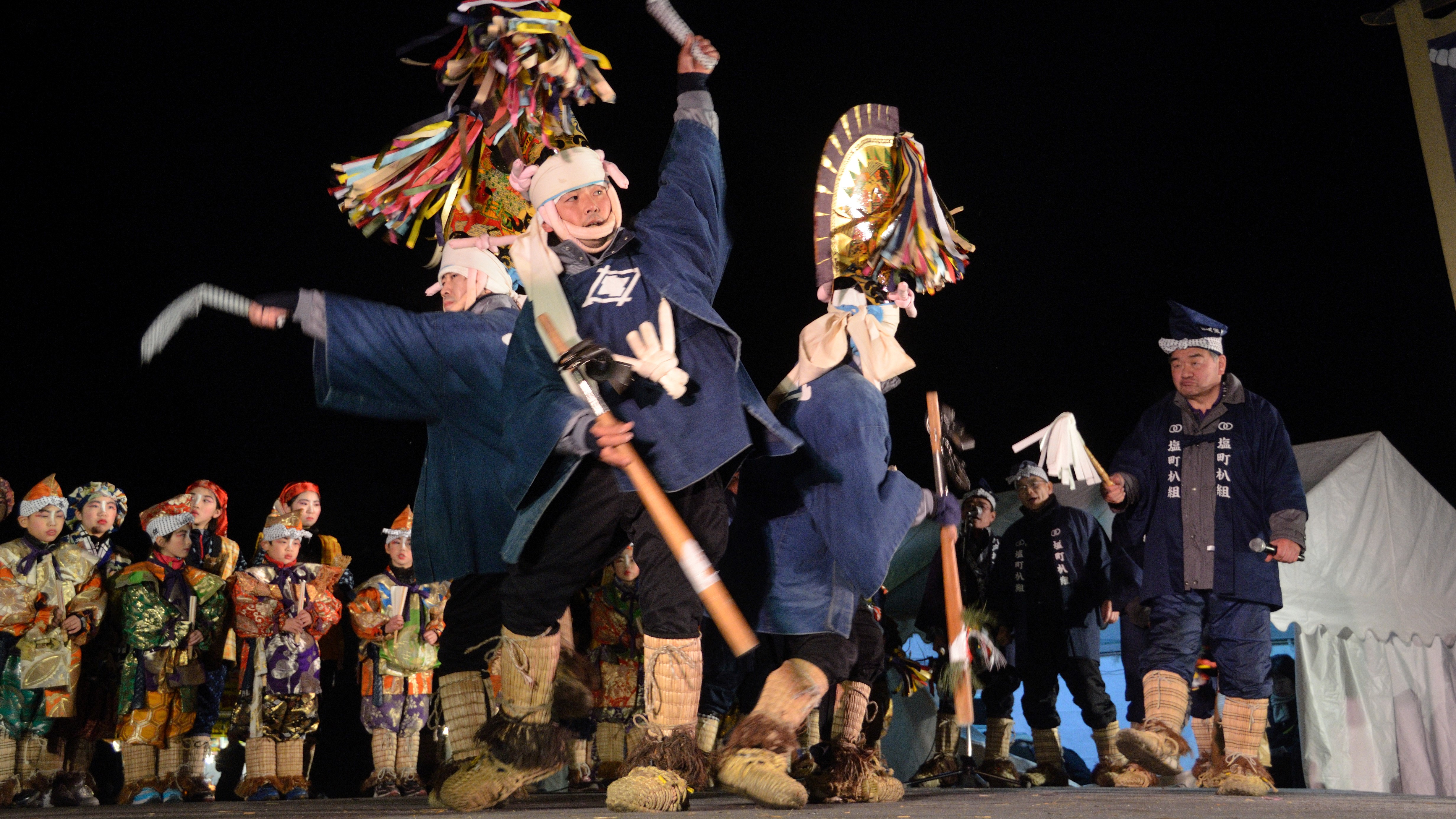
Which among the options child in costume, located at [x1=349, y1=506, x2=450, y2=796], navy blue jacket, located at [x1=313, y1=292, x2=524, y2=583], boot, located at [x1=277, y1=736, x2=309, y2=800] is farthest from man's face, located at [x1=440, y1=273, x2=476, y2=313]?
boot, located at [x1=277, y1=736, x2=309, y2=800]

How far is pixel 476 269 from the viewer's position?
3.90 meters

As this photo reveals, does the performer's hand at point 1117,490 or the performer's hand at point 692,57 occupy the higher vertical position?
the performer's hand at point 692,57

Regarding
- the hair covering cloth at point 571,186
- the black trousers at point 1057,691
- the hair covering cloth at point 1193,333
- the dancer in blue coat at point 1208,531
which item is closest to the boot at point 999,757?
the black trousers at point 1057,691

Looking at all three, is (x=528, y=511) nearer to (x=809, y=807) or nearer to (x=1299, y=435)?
(x=809, y=807)

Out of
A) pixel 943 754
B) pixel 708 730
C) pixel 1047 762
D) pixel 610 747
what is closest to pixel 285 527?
pixel 610 747

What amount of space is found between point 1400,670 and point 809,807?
4.93 metres

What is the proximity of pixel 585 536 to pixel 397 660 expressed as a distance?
12.1 feet

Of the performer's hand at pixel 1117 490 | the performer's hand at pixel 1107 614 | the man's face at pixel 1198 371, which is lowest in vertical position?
the performer's hand at pixel 1107 614

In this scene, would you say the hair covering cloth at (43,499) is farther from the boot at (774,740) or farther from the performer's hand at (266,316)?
the boot at (774,740)

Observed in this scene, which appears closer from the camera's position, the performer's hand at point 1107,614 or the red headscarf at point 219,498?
the red headscarf at point 219,498

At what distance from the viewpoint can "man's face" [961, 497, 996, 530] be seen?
7.08 metres

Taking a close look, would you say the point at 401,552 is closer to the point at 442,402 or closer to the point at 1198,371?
the point at 442,402

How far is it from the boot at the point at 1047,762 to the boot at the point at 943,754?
15.9 inches

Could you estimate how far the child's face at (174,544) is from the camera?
5.63 metres
